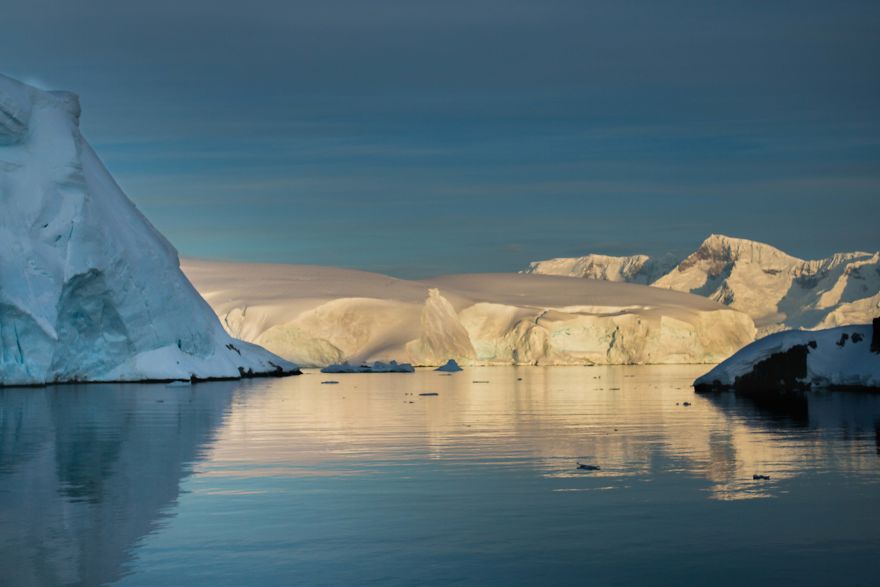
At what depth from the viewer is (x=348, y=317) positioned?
102625 millimetres

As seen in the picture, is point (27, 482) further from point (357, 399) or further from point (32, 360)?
point (32, 360)

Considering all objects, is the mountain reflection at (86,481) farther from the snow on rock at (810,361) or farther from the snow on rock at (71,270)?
the snow on rock at (810,361)

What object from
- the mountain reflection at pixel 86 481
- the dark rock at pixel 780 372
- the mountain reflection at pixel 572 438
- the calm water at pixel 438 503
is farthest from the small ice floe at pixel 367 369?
the calm water at pixel 438 503

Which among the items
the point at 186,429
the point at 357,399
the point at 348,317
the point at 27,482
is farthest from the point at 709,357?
the point at 27,482

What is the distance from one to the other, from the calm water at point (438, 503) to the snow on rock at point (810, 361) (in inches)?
657

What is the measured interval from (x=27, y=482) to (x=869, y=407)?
21.6m

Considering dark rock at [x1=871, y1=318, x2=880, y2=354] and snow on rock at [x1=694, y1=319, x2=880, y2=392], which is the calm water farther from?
snow on rock at [x1=694, y1=319, x2=880, y2=392]

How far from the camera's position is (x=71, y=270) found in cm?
4375

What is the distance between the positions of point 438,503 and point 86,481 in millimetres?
4602

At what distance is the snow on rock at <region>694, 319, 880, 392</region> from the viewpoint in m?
38.6

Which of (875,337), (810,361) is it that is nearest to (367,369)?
(810,361)

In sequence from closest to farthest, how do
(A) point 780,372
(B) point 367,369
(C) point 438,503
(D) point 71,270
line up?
(C) point 438,503 → (A) point 780,372 → (D) point 71,270 → (B) point 367,369

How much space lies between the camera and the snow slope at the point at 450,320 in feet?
327

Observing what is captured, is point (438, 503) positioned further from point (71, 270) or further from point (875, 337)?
point (71, 270)
